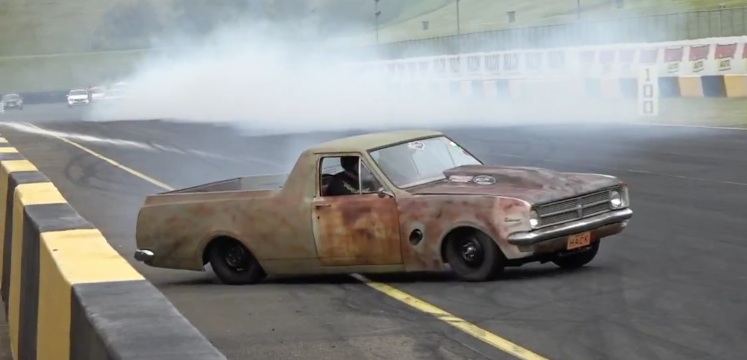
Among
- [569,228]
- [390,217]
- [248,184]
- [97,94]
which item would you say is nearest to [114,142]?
[248,184]

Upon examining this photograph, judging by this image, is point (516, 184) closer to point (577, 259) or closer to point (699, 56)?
point (577, 259)

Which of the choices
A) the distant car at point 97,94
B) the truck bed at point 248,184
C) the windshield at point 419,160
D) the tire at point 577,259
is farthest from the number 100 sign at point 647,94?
the distant car at point 97,94

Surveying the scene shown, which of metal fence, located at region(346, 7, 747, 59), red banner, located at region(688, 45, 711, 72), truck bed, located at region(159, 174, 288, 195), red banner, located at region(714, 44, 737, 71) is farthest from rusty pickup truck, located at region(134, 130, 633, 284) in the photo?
metal fence, located at region(346, 7, 747, 59)

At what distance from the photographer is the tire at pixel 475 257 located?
9734 mm

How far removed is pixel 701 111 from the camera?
29344 mm

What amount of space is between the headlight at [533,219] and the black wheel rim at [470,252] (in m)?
0.47

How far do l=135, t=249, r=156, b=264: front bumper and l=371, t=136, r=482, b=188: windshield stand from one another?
2.16m

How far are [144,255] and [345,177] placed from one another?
1.88 metres

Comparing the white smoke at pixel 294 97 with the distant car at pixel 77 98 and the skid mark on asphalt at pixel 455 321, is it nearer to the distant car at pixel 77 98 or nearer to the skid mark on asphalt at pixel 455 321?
the distant car at pixel 77 98

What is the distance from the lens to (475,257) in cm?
988

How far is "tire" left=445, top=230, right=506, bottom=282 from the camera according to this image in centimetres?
973

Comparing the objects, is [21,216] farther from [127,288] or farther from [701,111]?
[701,111]

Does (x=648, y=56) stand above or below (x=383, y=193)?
above

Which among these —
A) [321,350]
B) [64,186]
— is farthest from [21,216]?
[64,186]
